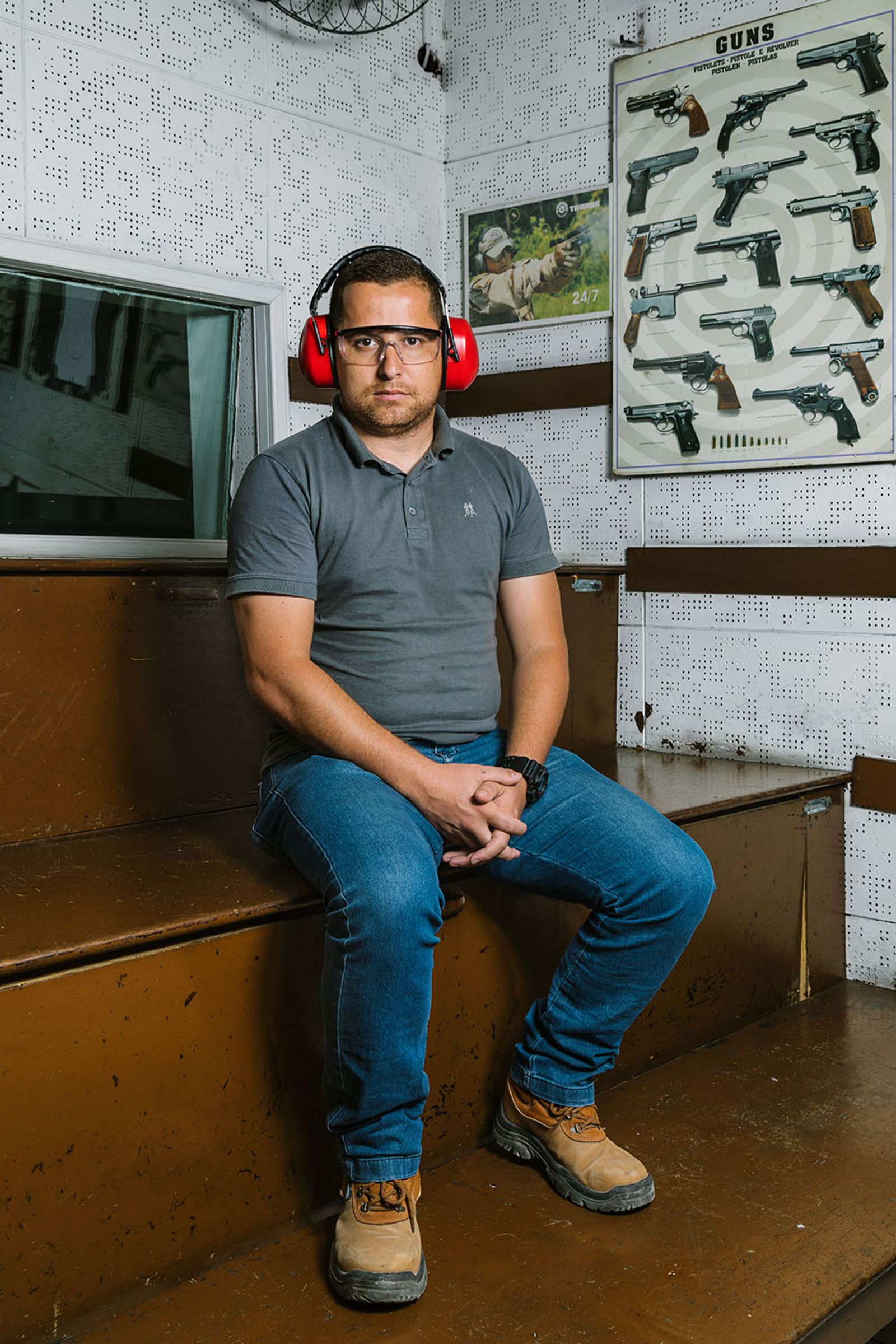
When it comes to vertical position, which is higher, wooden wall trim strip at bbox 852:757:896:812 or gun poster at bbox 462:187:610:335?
gun poster at bbox 462:187:610:335

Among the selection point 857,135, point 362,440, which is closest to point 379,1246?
point 362,440

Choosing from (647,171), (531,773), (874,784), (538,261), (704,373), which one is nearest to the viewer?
(531,773)

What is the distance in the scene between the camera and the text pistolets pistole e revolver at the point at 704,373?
3.45m

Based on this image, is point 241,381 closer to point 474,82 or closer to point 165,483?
point 165,483

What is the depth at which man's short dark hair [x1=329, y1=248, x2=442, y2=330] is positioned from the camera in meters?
2.25

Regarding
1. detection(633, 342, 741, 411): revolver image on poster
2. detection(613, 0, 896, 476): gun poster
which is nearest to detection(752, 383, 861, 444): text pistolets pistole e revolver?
detection(613, 0, 896, 476): gun poster

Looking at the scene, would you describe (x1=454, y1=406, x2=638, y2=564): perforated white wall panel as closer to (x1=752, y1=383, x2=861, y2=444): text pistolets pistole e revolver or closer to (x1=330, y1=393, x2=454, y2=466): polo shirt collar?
(x1=752, y1=383, x2=861, y2=444): text pistolets pistole e revolver

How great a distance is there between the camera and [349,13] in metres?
3.76

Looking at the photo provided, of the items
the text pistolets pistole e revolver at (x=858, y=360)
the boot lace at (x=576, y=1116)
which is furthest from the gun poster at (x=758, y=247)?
the boot lace at (x=576, y=1116)

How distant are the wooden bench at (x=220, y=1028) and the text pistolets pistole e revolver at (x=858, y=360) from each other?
1.12 metres

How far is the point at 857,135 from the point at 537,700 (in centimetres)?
196

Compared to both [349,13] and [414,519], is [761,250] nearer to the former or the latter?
[349,13]

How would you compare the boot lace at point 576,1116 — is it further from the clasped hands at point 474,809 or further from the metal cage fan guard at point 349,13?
the metal cage fan guard at point 349,13

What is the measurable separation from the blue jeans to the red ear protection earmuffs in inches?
29.8
